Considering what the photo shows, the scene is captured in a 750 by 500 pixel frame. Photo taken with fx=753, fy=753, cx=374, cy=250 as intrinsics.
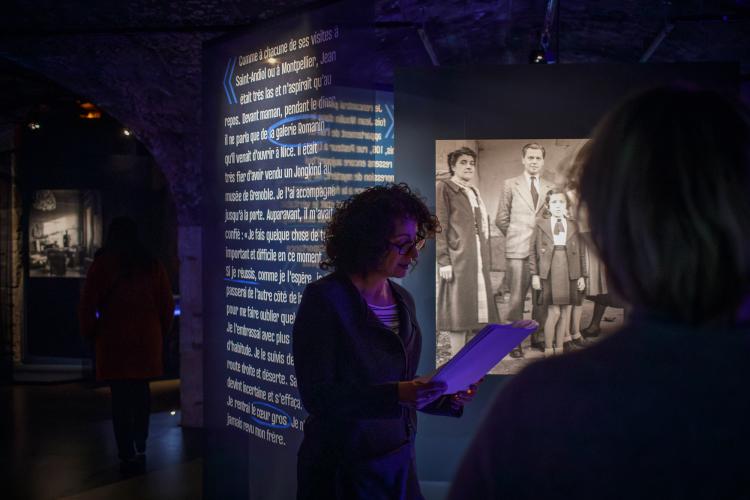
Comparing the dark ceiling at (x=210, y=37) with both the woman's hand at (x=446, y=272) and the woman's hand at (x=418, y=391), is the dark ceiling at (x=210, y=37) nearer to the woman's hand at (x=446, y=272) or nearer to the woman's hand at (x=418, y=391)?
the woman's hand at (x=446, y=272)

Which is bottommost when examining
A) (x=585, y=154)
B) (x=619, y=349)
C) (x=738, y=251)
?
(x=619, y=349)

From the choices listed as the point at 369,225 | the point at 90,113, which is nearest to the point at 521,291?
the point at 369,225

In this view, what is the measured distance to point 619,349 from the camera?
0.80m

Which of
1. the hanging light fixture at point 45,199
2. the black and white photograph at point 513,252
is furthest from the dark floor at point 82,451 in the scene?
the hanging light fixture at point 45,199

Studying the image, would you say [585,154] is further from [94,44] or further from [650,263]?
[94,44]

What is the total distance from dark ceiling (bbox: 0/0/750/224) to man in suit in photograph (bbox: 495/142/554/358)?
3.60 ft

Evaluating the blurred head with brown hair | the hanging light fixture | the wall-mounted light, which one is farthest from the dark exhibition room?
the hanging light fixture

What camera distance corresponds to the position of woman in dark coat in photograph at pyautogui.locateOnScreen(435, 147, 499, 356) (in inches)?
179

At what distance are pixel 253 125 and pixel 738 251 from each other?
3327 mm

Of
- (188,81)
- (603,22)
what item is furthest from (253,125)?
(603,22)

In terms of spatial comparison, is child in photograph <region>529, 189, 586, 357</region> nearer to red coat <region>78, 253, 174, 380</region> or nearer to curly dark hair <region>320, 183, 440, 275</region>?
curly dark hair <region>320, 183, 440, 275</region>

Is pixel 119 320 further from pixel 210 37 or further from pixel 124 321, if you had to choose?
pixel 210 37

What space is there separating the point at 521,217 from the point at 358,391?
2.41m

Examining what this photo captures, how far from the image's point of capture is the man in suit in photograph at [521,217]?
14.7ft
